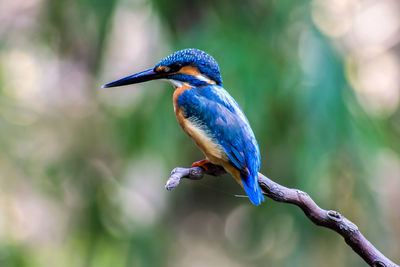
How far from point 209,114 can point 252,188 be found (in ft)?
0.80

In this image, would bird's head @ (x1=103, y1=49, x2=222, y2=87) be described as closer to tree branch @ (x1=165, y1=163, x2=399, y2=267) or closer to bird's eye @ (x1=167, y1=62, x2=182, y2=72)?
bird's eye @ (x1=167, y1=62, x2=182, y2=72)

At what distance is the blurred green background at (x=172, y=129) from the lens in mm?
2809

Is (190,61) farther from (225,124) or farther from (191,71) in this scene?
(225,124)

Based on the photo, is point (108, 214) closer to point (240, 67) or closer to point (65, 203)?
point (65, 203)

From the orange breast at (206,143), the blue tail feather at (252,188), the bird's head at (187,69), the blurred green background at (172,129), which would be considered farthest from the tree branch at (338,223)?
the blurred green background at (172,129)

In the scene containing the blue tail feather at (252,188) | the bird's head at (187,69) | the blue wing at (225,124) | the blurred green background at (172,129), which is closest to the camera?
the blue tail feather at (252,188)

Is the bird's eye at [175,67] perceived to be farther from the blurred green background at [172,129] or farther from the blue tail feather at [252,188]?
the blurred green background at [172,129]

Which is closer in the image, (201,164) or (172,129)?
(201,164)

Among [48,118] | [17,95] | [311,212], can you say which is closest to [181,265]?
[48,118]

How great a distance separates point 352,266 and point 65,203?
1.92 metres

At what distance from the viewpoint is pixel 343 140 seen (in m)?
2.81

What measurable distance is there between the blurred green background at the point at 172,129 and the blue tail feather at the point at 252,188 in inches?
60.0

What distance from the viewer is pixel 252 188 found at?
3.96 ft

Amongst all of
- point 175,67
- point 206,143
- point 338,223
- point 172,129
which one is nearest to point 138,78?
point 175,67
